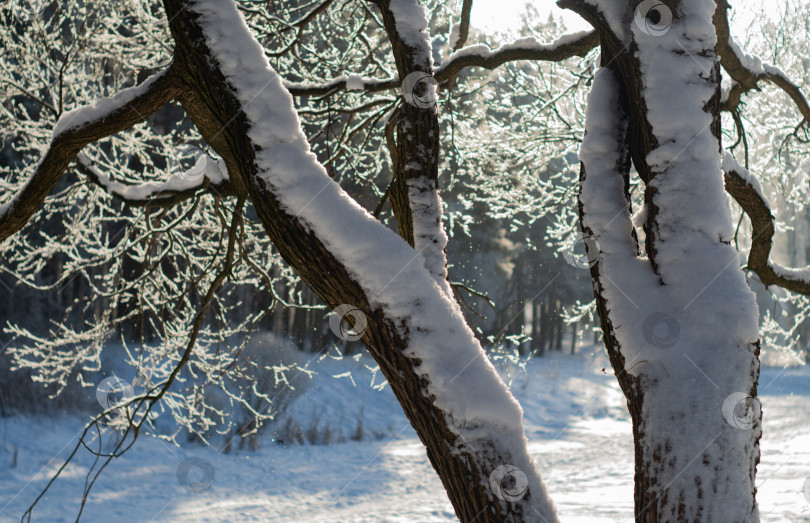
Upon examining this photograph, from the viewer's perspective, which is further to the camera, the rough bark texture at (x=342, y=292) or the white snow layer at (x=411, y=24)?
the white snow layer at (x=411, y=24)

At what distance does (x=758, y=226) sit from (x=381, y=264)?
339 centimetres

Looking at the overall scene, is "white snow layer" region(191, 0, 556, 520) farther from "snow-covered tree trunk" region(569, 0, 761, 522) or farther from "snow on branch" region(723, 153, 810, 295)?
"snow on branch" region(723, 153, 810, 295)

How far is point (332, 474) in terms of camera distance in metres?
12.9

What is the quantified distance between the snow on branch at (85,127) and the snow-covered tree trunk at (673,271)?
1840 mm

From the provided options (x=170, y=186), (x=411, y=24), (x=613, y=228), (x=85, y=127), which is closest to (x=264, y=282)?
(x=170, y=186)

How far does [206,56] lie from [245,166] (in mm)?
389

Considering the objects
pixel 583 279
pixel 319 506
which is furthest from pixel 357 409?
pixel 583 279

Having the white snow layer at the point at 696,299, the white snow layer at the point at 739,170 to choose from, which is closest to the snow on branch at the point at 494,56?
the white snow layer at the point at 739,170

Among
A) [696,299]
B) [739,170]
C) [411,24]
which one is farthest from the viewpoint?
[739,170]

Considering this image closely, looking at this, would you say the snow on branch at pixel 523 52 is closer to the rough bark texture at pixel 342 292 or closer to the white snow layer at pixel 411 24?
the white snow layer at pixel 411 24

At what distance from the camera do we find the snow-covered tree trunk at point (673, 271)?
6.72 ft

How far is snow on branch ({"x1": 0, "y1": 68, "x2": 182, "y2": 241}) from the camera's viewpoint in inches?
113

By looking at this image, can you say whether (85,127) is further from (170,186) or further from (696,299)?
(696,299)

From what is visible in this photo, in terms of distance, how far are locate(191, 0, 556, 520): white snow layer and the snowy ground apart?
9.38 m
